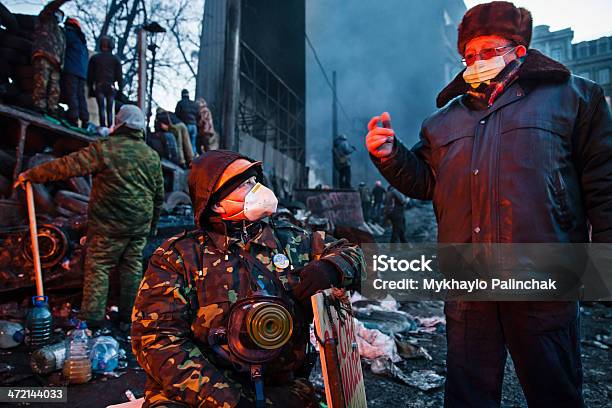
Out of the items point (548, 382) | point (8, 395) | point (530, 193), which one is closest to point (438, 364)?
point (548, 382)

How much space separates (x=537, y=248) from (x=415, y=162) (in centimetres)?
75

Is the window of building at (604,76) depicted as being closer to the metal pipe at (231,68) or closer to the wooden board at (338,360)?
the metal pipe at (231,68)

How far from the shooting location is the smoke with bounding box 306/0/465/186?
38.6 meters

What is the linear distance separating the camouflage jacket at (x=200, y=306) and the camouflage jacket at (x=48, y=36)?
6268 millimetres

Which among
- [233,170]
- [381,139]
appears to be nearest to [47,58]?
[233,170]

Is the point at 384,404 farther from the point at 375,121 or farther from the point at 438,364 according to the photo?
the point at 375,121

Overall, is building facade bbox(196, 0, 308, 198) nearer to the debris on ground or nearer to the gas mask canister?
the debris on ground

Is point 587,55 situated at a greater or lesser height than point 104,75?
greater

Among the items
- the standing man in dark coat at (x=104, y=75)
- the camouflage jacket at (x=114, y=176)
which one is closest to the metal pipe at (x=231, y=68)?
the standing man in dark coat at (x=104, y=75)

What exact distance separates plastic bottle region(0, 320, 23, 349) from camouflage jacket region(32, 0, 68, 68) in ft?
14.9

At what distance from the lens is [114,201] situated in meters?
4.21

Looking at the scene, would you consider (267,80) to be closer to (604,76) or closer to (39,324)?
(604,76)

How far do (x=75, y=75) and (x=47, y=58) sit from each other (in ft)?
2.84

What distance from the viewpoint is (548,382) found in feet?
5.00
